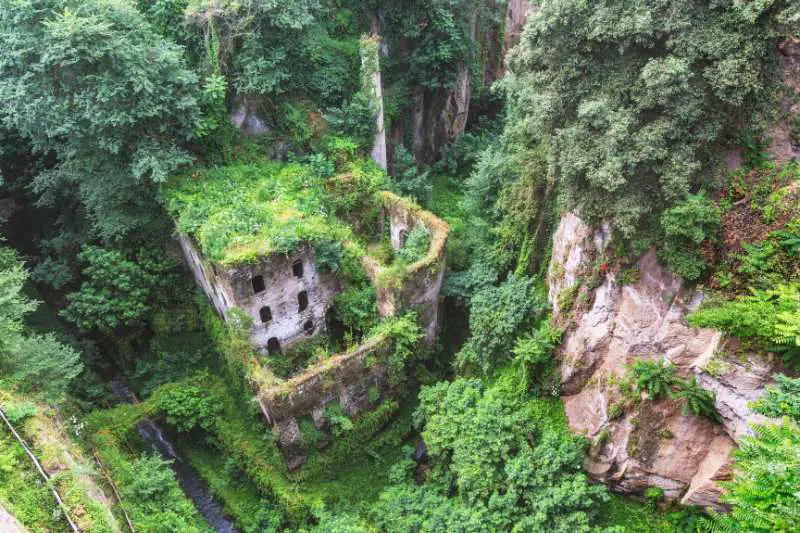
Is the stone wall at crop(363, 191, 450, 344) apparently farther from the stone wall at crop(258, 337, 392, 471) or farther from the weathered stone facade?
the stone wall at crop(258, 337, 392, 471)

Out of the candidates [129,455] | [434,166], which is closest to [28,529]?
[129,455]

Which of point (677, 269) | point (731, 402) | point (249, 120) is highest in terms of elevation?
point (249, 120)

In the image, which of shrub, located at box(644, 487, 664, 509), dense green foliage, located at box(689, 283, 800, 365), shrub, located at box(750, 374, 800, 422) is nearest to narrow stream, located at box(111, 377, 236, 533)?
shrub, located at box(644, 487, 664, 509)

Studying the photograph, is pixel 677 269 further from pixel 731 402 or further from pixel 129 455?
pixel 129 455

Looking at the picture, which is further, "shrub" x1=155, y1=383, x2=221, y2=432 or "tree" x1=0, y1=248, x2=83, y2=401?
"shrub" x1=155, y1=383, x2=221, y2=432

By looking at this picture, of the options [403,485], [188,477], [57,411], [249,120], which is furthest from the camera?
[249,120]

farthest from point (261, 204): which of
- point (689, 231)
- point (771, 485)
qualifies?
point (771, 485)
